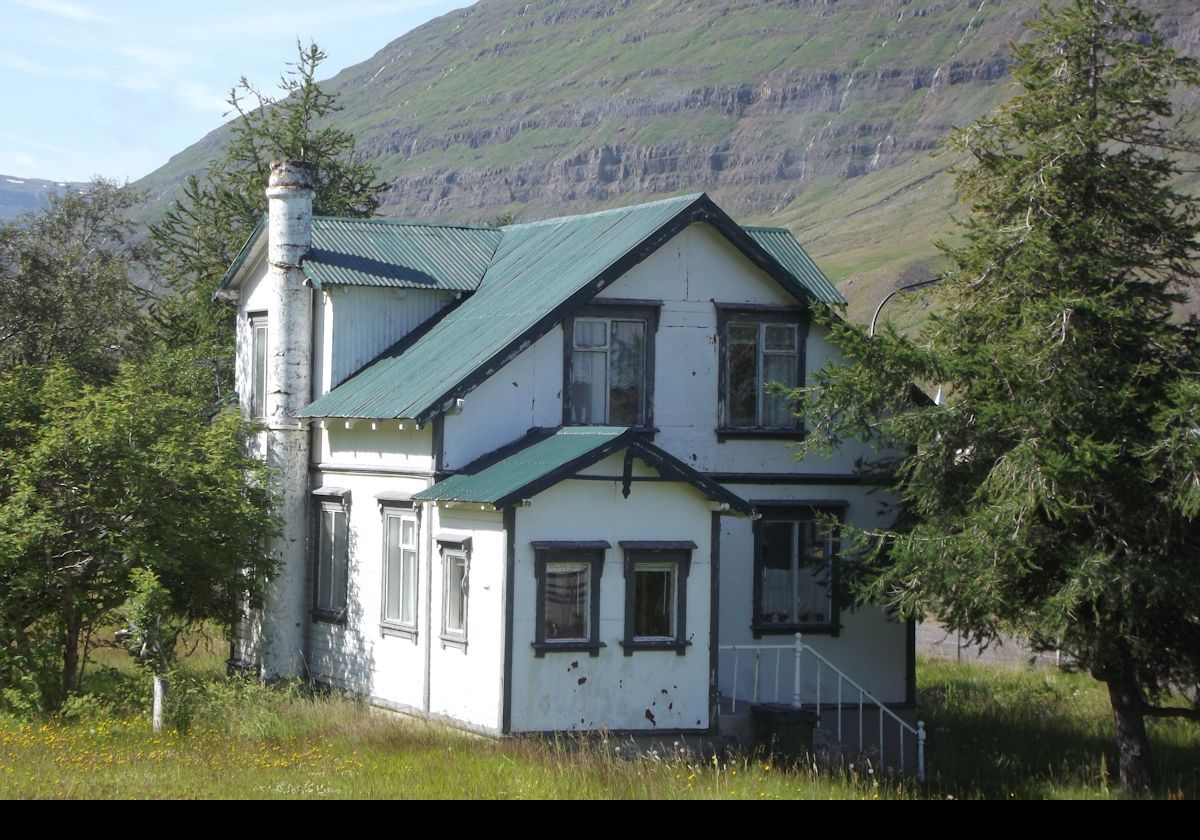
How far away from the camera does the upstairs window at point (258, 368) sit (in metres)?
26.8

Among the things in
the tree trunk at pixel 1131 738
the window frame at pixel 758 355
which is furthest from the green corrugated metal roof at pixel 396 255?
the tree trunk at pixel 1131 738

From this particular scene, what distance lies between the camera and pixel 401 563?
899 inches

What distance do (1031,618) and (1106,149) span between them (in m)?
5.94

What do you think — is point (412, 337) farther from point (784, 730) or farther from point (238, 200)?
point (238, 200)

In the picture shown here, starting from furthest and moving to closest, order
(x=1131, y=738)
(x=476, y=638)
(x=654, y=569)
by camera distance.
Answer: (x=1131, y=738), (x=654, y=569), (x=476, y=638)

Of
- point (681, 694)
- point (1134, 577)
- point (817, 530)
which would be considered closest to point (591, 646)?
point (681, 694)

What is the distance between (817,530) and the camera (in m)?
23.7

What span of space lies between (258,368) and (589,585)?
9098 millimetres

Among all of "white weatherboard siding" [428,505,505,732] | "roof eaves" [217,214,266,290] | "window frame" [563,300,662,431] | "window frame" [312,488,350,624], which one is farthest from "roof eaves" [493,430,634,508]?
"roof eaves" [217,214,266,290]

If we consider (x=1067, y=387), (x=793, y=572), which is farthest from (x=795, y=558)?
(x=1067, y=387)

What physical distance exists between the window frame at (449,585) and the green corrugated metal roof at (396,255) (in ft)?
17.7

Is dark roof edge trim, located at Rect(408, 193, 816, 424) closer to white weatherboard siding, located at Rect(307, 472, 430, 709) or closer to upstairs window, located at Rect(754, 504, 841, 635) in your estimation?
white weatherboard siding, located at Rect(307, 472, 430, 709)

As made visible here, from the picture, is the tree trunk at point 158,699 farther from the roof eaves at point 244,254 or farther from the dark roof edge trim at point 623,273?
the roof eaves at point 244,254
